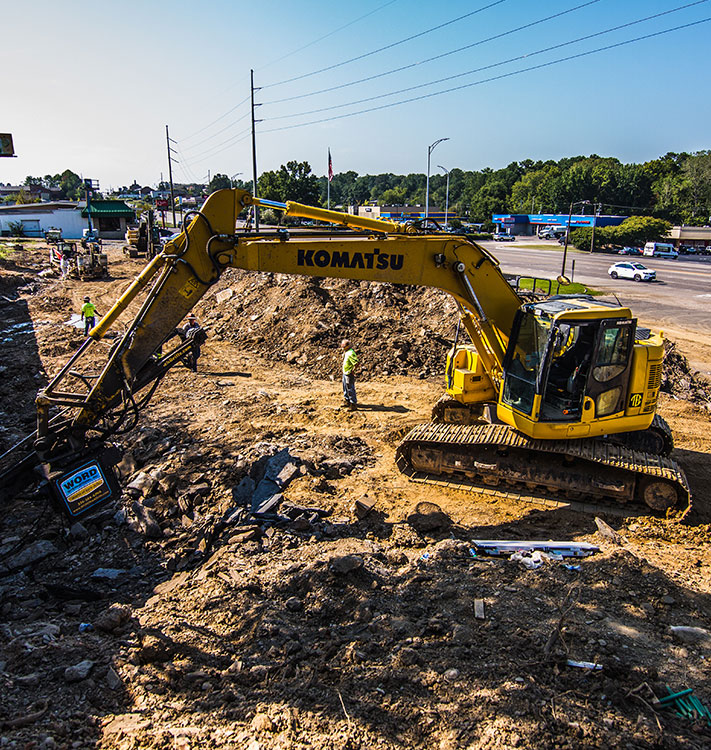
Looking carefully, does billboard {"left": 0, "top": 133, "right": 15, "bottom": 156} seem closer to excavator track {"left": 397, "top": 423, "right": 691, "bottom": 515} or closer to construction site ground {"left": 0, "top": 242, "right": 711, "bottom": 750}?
construction site ground {"left": 0, "top": 242, "right": 711, "bottom": 750}

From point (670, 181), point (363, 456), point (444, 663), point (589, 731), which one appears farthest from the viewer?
point (670, 181)

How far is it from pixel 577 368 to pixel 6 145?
47.0 m

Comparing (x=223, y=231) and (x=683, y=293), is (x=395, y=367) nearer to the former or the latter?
(x=223, y=231)

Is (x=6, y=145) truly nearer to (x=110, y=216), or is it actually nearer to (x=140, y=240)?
(x=140, y=240)

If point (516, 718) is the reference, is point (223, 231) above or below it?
above

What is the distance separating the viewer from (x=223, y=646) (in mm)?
5195

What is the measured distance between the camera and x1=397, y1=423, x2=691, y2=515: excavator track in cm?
806

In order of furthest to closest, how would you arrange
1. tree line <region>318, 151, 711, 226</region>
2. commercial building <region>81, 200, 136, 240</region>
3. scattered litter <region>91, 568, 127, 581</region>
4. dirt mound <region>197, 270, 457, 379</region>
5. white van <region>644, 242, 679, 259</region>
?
1. tree line <region>318, 151, 711, 226</region>
2. commercial building <region>81, 200, 136, 240</region>
3. white van <region>644, 242, 679, 259</region>
4. dirt mound <region>197, 270, 457, 379</region>
5. scattered litter <region>91, 568, 127, 581</region>

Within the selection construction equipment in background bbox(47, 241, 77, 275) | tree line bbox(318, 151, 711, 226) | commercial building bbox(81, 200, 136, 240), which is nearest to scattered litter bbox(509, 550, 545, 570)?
construction equipment in background bbox(47, 241, 77, 275)

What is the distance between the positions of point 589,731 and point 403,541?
343 cm

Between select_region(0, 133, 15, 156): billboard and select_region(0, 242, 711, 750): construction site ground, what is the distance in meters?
38.8

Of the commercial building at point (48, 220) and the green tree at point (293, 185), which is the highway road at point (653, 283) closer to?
the green tree at point (293, 185)

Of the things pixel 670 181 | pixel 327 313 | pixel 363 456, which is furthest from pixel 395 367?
pixel 670 181

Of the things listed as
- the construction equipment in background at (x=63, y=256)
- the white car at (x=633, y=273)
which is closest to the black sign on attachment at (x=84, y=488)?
the construction equipment in background at (x=63, y=256)
